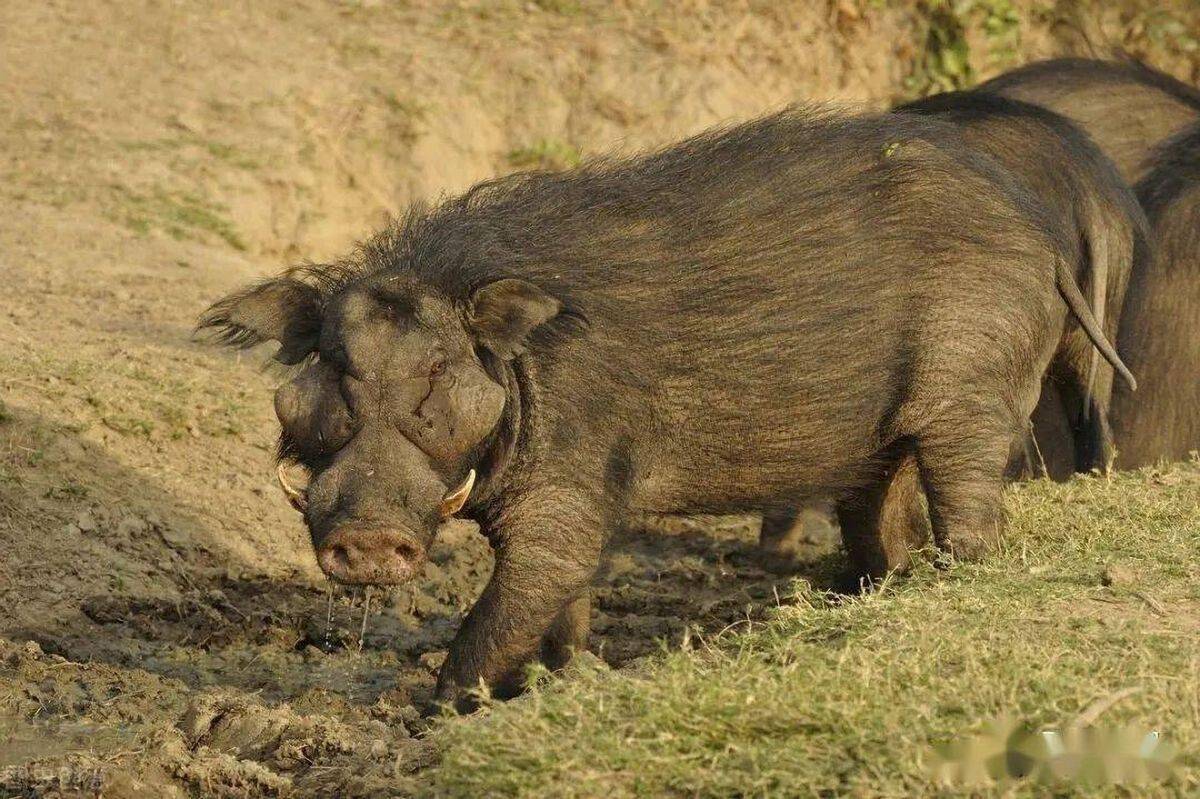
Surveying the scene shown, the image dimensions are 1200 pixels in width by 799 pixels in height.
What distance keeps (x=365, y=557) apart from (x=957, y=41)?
28.8 feet

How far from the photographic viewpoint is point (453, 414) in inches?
202

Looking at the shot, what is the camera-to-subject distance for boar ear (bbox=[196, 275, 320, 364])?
17.9 ft

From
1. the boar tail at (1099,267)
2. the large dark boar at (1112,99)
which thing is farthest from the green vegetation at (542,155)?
the boar tail at (1099,267)

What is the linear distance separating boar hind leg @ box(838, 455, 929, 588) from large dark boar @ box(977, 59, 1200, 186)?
11.1 feet

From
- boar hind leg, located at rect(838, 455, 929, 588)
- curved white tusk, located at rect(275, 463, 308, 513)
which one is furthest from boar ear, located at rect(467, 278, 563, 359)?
boar hind leg, located at rect(838, 455, 929, 588)

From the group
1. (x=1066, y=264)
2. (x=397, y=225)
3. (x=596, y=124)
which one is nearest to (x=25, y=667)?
(x=397, y=225)

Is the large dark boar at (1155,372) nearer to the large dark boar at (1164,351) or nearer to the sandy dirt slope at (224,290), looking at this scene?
the large dark boar at (1164,351)

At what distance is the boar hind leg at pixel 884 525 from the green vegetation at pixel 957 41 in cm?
649

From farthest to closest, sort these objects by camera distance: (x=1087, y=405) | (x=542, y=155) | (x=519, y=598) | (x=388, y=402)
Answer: (x=542, y=155) < (x=1087, y=405) < (x=519, y=598) < (x=388, y=402)

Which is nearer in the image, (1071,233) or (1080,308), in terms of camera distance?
(1080,308)

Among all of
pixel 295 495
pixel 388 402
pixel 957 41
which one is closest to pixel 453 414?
pixel 388 402

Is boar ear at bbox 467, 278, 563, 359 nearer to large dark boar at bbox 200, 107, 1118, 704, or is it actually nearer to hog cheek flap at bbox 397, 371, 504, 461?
large dark boar at bbox 200, 107, 1118, 704

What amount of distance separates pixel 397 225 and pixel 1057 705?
2.76 m

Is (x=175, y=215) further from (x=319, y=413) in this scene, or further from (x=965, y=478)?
(x=965, y=478)
